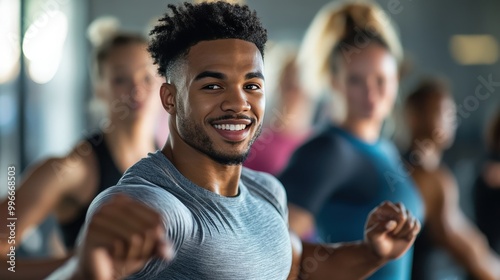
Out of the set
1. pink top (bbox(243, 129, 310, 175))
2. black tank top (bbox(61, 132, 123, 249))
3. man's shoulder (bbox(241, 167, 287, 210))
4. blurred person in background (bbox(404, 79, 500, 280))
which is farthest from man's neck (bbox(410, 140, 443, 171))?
man's shoulder (bbox(241, 167, 287, 210))

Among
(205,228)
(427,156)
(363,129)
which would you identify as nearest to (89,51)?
(427,156)

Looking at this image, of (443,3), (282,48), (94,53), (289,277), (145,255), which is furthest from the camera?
(443,3)

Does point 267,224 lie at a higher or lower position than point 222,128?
lower

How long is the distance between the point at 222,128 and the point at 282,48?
1534mm

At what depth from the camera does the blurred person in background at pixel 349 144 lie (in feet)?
4.48

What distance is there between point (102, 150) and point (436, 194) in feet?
2.81

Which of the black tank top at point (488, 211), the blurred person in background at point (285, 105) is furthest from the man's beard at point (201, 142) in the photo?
the black tank top at point (488, 211)

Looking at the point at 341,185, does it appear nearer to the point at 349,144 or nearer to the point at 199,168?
the point at 349,144

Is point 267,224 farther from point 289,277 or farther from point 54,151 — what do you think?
point 54,151

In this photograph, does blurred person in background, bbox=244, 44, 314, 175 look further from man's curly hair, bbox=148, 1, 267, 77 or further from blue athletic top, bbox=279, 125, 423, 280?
man's curly hair, bbox=148, 1, 267, 77

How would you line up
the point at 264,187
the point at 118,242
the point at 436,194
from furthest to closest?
the point at 436,194, the point at 264,187, the point at 118,242

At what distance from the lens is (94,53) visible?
155 cm

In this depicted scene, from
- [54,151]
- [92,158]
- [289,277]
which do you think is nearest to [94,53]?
[92,158]

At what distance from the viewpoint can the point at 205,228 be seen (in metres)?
0.77
